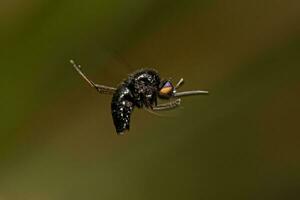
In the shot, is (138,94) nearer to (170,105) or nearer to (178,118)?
(170,105)

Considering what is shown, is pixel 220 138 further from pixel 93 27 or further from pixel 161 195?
pixel 93 27

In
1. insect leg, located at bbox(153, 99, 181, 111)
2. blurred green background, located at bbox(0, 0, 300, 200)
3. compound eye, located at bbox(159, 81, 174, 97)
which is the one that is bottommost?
insect leg, located at bbox(153, 99, 181, 111)

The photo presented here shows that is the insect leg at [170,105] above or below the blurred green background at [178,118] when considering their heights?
below

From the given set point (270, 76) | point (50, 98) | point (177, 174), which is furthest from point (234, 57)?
point (50, 98)

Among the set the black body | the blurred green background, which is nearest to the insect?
the black body

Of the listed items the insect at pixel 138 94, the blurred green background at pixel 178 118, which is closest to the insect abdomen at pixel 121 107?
the insect at pixel 138 94

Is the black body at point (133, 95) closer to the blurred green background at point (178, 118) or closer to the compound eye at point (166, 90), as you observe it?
the compound eye at point (166, 90)

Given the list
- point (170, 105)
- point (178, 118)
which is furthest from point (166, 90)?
point (178, 118)

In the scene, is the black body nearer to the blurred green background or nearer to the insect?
the insect
